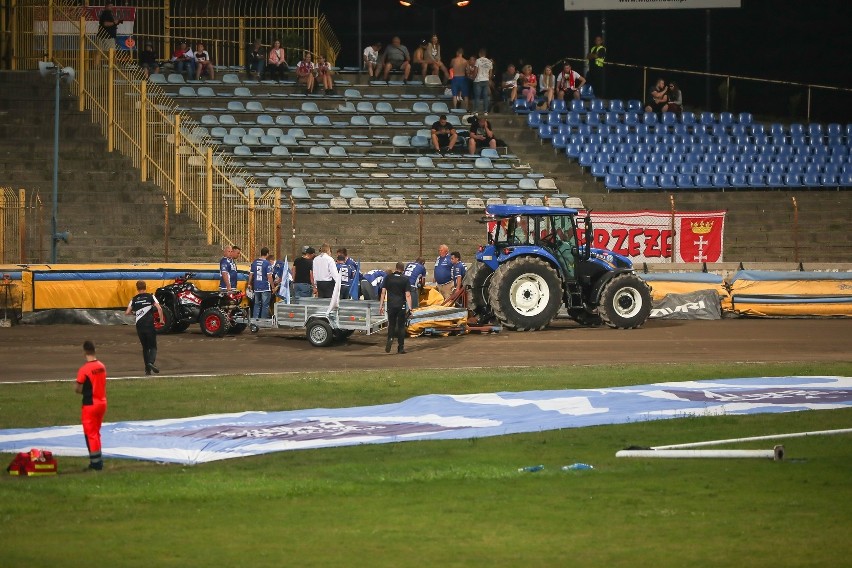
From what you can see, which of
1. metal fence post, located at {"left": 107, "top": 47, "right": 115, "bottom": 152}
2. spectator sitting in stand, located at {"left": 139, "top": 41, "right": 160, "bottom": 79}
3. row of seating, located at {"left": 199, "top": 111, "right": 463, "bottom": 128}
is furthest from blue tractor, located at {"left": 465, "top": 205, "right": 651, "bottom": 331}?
spectator sitting in stand, located at {"left": 139, "top": 41, "right": 160, "bottom": 79}

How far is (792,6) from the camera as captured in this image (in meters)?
45.0

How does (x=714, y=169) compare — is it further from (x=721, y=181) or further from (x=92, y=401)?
(x=92, y=401)

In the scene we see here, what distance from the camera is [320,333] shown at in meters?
23.4

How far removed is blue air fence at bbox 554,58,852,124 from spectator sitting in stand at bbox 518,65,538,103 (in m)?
4.00

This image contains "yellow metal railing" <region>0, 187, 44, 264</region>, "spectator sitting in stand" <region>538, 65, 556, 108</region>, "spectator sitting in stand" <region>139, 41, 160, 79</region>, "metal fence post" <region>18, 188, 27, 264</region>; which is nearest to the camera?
"metal fence post" <region>18, 188, 27, 264</region>

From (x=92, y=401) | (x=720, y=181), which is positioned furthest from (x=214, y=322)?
(x=720, y=181)

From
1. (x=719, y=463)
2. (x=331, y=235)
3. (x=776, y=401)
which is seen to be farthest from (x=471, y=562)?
(x=331, y=235)

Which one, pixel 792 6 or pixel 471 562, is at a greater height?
pixel 792 6

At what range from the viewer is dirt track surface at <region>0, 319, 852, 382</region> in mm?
20797

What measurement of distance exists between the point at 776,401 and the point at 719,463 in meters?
4.22

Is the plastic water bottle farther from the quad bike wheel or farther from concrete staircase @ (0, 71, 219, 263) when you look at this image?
concrete staircase @ (0, 71, 219, 263)

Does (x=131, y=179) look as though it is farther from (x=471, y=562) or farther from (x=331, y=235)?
(x=471, y=562)

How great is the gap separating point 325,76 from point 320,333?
1779 cm

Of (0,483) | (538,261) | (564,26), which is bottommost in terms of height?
(0,483)
